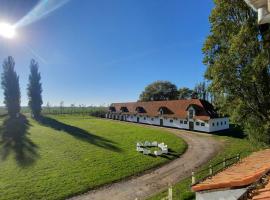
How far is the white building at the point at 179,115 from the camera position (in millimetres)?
47312

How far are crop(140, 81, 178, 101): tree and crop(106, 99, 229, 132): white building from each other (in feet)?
58.5

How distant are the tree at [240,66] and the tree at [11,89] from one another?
238 ft

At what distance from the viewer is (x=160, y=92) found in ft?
302

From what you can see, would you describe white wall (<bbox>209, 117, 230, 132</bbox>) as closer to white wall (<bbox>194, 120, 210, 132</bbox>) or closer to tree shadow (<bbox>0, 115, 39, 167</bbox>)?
white wall (<bbox>194, 120, 210, 132</bbox>)

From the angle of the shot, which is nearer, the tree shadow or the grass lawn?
the grass lawn

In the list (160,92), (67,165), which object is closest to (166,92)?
(160,92)

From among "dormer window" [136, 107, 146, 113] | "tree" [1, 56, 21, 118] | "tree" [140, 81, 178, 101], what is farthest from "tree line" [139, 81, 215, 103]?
"tree" [1, 56, 21, 118]

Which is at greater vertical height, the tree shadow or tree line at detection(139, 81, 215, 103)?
tree line at detection(139, 81, 215, 103)

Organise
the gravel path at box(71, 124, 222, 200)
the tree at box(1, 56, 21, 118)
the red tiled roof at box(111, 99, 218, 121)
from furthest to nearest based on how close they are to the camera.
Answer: the tree at box(1, 56, 21, 118), the red tiled roof at box(111, 99, 218, 121), the gravel path at box(71, 124, 222, 200)

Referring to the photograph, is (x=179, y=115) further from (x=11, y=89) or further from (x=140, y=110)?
(x=11, y=89)

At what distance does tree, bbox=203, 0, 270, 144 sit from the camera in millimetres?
12305

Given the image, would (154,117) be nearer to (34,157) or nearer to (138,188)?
(34,157)

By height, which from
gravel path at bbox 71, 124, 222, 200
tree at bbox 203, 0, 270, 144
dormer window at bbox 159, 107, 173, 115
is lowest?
gravel path at bbox 71, 124, 222, 200

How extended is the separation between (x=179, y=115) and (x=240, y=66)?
4092cm
